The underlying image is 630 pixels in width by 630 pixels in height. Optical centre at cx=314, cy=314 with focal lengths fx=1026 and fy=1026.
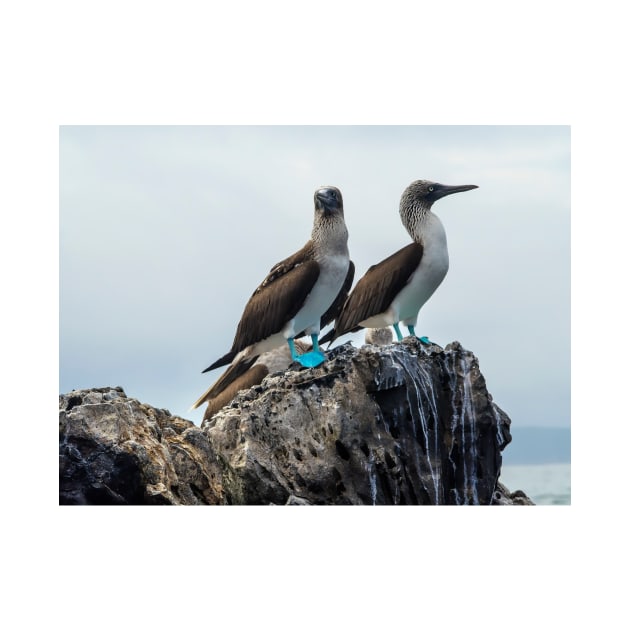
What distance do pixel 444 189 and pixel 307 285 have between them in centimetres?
325

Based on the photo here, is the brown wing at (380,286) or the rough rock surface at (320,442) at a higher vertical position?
the brown wing at (380,286)

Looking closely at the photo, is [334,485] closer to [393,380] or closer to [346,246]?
[393,380]

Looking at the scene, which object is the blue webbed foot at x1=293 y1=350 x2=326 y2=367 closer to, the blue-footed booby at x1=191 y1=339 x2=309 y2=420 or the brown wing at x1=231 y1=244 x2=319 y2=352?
the brown wing at x1=231 y1=244 x2=319 y2=352

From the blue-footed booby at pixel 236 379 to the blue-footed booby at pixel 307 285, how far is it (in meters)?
0.81

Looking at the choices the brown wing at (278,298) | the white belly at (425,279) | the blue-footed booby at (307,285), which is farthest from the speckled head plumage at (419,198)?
the brown wing at (278,298)

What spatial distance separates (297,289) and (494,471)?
3861mm

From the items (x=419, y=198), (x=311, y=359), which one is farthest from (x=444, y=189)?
(x=311, y=359)

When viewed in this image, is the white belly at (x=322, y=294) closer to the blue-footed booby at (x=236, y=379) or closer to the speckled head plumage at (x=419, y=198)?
the blue-footed booby at (x=236, y=379)

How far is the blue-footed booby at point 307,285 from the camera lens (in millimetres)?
15188

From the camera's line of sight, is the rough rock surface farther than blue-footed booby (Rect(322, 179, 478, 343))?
No

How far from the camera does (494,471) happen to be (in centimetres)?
1391

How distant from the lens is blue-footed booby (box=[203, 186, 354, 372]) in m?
15.2

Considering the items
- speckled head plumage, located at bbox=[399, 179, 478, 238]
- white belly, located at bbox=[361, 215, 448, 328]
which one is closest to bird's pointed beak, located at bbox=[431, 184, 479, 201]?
speckled head plumage, located at bbox=[399, 179, 478, 238]

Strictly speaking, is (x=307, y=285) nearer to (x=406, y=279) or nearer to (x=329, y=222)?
(x=329, y=222)
